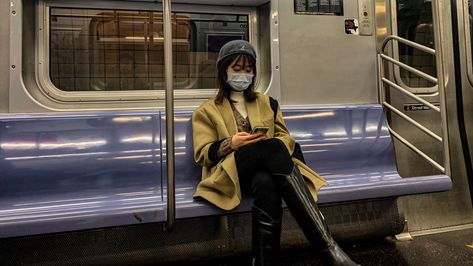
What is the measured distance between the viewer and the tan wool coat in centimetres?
158

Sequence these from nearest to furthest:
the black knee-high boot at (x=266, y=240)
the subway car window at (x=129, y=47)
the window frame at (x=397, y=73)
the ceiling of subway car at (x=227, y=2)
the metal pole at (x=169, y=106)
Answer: the metal pole at (x=169, y=106) < the black knee-high boot at (x=266, y=240) < the subway car window at (x=129, y=47) < the ceiling of subway car at (x=227, y=2) < the window frame at (x=397, y=73)

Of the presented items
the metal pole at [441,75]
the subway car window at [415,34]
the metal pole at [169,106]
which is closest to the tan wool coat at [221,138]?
the metal pole at [169,106]

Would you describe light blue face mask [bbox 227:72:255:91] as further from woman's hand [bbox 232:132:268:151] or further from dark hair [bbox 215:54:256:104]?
woman's hand [bbox 232:132:268:151]

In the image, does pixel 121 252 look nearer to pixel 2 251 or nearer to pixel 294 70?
pixel 2 251

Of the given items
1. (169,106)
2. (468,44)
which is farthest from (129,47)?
(468,44)

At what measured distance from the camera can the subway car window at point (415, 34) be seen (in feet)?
8.33

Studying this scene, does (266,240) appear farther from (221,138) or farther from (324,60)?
(324,60)

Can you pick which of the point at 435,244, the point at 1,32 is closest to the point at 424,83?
the point at 435,244

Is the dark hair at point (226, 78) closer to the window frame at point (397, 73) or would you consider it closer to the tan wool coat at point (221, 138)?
the tan wool coat at point (221, 138)

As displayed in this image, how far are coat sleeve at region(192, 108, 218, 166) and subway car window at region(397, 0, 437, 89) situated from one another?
1.52 m

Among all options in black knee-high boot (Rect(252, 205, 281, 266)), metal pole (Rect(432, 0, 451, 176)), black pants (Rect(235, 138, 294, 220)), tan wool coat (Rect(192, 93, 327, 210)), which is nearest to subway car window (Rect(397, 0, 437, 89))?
metal pole (Rect(432, 0, 451, 176))

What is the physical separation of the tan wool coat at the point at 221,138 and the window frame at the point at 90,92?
44cm

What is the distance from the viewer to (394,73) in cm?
248

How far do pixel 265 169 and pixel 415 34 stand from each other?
Answer: 1.79m
